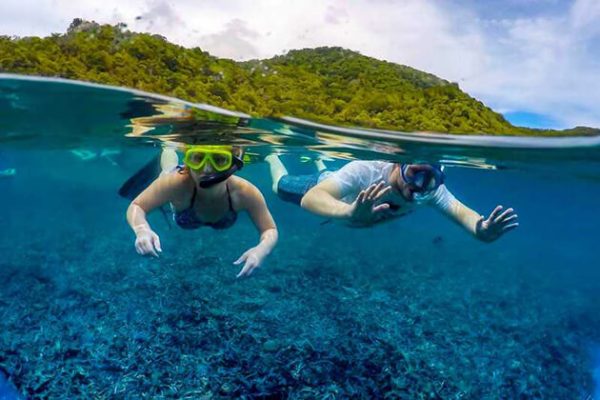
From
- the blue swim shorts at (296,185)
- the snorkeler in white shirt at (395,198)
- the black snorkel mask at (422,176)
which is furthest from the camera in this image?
the blue swim shorts at (296,185)

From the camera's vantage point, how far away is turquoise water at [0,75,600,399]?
8.25 m

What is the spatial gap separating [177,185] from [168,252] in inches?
380

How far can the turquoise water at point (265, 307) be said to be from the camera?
8250 millimetres

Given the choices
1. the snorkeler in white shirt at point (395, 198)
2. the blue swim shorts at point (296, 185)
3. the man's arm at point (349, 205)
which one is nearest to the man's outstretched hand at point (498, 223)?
the snorkeler in white shirt at point (395, 198)

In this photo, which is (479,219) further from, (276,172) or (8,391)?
(8,391)

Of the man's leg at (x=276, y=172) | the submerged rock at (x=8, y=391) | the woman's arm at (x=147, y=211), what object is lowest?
the submerged rock at (x=8, y=391)

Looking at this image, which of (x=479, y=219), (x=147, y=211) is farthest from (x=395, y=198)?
(x=147, y=211)

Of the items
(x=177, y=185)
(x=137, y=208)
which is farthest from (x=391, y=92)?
(x=137, y=208)

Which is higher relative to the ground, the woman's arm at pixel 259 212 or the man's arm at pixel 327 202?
the man's arm at pixel 327 202

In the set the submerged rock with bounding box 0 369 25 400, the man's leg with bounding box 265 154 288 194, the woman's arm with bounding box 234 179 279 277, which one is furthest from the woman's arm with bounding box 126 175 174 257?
the man's leg with bounding box 265 154 288 194

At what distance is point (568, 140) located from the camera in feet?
39.1

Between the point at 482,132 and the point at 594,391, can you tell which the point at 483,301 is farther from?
the point at 482,132

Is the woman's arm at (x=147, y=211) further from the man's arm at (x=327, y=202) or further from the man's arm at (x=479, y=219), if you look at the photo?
the man's arm at (x=479, y=219)

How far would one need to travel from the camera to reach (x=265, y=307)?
11195mm
